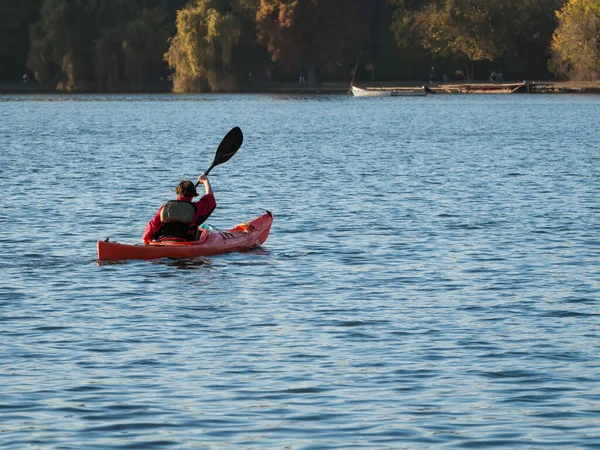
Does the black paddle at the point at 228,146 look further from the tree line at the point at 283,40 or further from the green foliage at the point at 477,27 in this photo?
the green foliage at the point at 477,27

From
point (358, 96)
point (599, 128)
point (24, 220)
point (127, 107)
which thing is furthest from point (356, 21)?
point (24, 220)

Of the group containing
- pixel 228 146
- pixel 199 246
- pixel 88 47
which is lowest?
pixel 199 246

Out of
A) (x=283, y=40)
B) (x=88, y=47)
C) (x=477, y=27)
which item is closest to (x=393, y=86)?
(x=283, y=40)

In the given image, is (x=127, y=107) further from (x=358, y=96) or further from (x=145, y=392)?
(x=145, y=392)

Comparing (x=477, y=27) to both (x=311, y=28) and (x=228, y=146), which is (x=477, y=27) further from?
(x=228, y=146)

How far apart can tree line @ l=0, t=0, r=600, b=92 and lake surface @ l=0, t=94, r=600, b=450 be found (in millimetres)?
Result: 73402

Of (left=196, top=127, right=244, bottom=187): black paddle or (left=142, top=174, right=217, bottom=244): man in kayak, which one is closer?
(left=142, top=174, right=217, bottom=244): man in kayak

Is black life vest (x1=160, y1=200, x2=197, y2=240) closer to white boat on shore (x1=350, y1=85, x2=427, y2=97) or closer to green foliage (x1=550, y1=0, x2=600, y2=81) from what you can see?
green foliage (x1=550, y1=0, x2=600, y2=81)

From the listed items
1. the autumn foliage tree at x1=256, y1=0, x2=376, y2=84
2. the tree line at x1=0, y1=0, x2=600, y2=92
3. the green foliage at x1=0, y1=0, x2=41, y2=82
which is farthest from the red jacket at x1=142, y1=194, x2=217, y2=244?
the green foliage at x1=0, y1=0, x2=41, y2=82

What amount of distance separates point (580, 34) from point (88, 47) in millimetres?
39907

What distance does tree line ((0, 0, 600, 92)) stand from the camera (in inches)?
4427

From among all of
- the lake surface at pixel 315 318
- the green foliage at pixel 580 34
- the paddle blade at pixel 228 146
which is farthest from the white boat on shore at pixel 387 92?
the paddle blade at pixel 228 146

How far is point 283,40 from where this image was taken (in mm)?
120750

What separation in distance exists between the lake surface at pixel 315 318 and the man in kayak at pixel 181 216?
1.44 ft
